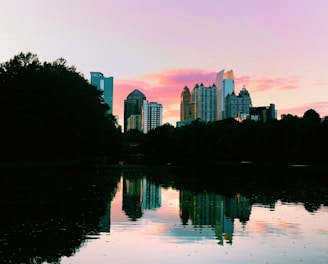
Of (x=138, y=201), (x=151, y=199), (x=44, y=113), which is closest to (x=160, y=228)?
(x=138, y=201)

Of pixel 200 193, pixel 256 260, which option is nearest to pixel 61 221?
pixel 256 260

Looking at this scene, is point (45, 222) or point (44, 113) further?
point (44, 113)

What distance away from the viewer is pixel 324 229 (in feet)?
52.2

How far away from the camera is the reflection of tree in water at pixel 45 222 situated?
11.7m

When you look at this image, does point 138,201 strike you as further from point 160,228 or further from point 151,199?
point 160,228

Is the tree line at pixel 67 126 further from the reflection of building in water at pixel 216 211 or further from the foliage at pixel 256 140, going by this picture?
the reflection of building in water at pixel 216 211

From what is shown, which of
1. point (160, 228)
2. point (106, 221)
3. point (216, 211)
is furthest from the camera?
point (216, 211)

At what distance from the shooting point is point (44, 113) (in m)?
75.4

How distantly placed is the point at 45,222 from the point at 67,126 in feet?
214

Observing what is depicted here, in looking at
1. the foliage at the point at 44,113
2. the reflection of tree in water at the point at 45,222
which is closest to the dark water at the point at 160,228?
the reflection of tree in water at the point at 45,222

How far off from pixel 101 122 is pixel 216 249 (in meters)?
87.1

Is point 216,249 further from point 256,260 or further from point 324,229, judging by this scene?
point 324,229

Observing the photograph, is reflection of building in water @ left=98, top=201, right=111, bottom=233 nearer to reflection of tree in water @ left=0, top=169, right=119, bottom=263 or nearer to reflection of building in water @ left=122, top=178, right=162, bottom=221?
reflection of tree in water @ left=0, top=169, right=119, bottom=263

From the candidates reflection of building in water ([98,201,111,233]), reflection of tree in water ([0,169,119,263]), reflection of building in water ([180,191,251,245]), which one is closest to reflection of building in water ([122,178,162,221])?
reflection of building in water ([98,201,111,233])
